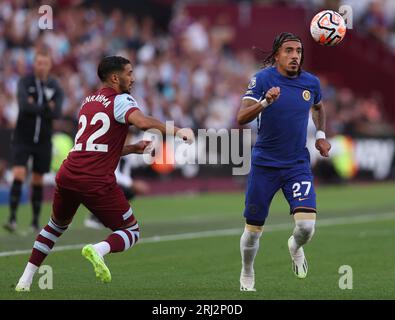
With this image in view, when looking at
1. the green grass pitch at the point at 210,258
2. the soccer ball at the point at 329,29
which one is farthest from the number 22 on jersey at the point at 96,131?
the soccer ball at the point at 329,29

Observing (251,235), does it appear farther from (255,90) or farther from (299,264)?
(255,90)

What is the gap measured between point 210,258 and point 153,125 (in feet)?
14.3

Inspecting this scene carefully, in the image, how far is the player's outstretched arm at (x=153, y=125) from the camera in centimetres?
873

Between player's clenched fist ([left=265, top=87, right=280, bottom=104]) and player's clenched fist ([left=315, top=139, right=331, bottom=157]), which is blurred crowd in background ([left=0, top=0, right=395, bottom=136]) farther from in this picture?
player's clenched fist ([left=265, top=87, right=280, bottom=104])

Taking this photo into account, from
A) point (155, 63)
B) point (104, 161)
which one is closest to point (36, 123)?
point (104, 161)

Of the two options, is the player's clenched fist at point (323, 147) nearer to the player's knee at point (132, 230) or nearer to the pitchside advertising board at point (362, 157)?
the player's knee at point (132, 230)

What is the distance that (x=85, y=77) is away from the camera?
24750 mm

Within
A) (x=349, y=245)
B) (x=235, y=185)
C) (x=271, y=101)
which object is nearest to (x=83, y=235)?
(x=349, y=245)

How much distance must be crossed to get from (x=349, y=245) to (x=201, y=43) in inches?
652

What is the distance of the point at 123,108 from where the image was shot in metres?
9.44

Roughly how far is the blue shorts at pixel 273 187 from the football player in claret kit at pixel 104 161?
45.8 inches

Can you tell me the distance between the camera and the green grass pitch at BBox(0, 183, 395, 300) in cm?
997

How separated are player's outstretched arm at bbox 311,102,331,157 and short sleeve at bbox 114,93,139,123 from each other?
2048 mm
